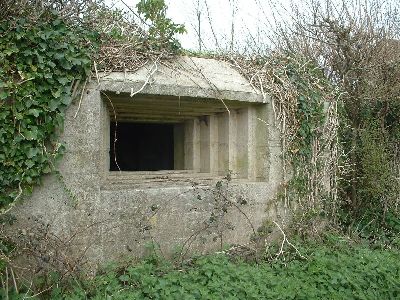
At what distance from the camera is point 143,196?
13.4 feet

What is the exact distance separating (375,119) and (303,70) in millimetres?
1703

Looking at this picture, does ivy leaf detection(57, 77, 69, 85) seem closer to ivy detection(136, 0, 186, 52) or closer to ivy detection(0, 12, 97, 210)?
ivy detection(0, 12, 97, 210)

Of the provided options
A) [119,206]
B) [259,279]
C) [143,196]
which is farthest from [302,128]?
[119,206]

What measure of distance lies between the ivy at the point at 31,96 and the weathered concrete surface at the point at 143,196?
161 millimetres

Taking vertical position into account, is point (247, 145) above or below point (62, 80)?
below

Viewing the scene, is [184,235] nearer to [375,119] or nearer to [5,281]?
[5,281]

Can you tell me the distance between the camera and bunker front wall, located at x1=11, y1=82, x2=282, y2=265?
146 inches

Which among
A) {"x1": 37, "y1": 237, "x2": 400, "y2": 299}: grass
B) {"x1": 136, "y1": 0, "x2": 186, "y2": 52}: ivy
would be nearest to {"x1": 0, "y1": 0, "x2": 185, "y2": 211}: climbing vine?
{"x1": 136, "y1": 0, "x2": 186, "y2": 52}: ivy

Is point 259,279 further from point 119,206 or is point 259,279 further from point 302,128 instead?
point 302,128

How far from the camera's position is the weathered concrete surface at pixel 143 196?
12.3 ft

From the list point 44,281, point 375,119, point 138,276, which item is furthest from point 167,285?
point 375,119

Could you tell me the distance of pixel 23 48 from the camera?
11.5ft

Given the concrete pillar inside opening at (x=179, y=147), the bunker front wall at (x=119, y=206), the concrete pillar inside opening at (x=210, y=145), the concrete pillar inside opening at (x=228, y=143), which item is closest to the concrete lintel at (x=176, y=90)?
the bunker front wall at (x=119, y=206)

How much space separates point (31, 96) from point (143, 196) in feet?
4.69
